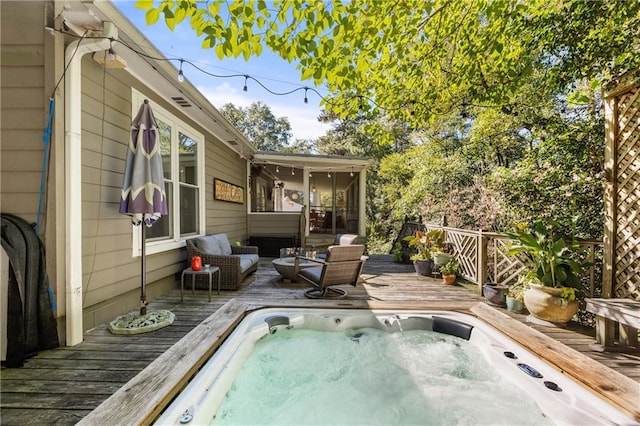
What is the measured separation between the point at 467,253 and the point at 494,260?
69cm

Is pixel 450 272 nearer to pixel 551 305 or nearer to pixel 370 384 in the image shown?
pixel 551 305

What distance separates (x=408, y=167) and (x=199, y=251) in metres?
8.72

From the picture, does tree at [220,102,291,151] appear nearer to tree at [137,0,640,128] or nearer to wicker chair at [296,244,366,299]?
wicker chair at [296,244,366,299]

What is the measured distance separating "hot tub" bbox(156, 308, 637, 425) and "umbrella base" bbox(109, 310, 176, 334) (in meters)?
0.96

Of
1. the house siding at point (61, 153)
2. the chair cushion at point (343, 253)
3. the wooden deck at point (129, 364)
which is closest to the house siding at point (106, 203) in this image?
the house siding at point (61, 153)

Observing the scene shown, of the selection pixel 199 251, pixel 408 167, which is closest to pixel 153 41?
pixel 199 251

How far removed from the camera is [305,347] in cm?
308

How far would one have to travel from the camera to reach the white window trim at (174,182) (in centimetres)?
370

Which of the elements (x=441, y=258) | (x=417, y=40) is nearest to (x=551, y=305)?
(x=441, y=258)

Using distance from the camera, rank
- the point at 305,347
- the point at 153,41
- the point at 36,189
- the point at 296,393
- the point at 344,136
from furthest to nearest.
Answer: the point at 344,136
the point at 153,41
the point at 305,347
the point at 36,189
the point at 296,393

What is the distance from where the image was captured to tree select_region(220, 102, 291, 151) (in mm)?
24719

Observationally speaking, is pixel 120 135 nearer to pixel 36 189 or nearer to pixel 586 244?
pixel 36 189

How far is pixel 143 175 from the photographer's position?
10.5ft

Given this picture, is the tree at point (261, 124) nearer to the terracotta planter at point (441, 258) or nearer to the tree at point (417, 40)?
the terracotta planter at point (441, 258)
